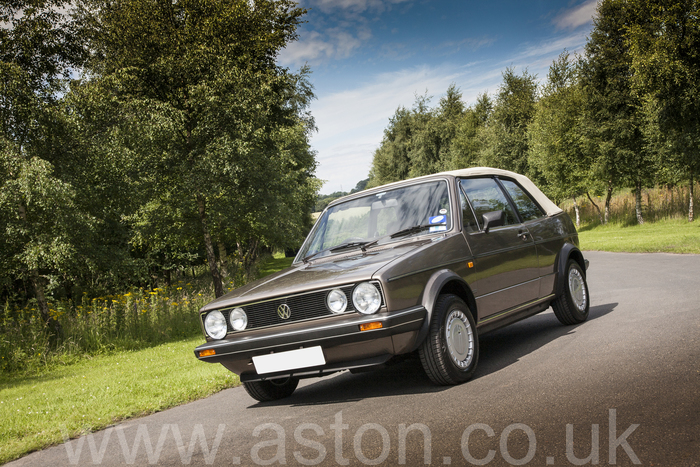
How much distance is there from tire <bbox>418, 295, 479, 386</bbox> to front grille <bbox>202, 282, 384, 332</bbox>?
2.04ft

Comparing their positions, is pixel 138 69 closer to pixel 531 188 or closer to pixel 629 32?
pixel 531 188

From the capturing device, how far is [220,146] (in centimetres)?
1828

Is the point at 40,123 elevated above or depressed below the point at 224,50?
below

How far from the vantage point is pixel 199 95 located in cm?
1877

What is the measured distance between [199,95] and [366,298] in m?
16.0

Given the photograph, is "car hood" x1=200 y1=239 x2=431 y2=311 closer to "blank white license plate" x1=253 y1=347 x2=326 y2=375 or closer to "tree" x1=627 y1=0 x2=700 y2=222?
"blank white license plate" x1=253 y1=347 x2=326 y2=375

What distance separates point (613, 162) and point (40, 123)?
27.8 metres

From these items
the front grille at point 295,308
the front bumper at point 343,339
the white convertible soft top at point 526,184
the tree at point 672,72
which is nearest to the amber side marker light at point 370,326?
the front bumper at point 343,339

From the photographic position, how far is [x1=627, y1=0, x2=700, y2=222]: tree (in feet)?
74.6

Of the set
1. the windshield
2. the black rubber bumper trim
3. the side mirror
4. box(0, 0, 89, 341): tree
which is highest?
box(0, 0, 89, 341): tree

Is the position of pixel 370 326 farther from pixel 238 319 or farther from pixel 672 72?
pixel 672 72

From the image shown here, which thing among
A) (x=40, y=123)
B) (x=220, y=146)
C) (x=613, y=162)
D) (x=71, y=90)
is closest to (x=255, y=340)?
(x=40, y=123)

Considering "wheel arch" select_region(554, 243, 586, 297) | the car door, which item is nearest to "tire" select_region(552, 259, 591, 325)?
"wheel arch" select_region(554, 243, 586, 297)

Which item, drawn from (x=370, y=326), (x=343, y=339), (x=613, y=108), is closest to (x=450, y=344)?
(x=370, y=326)
